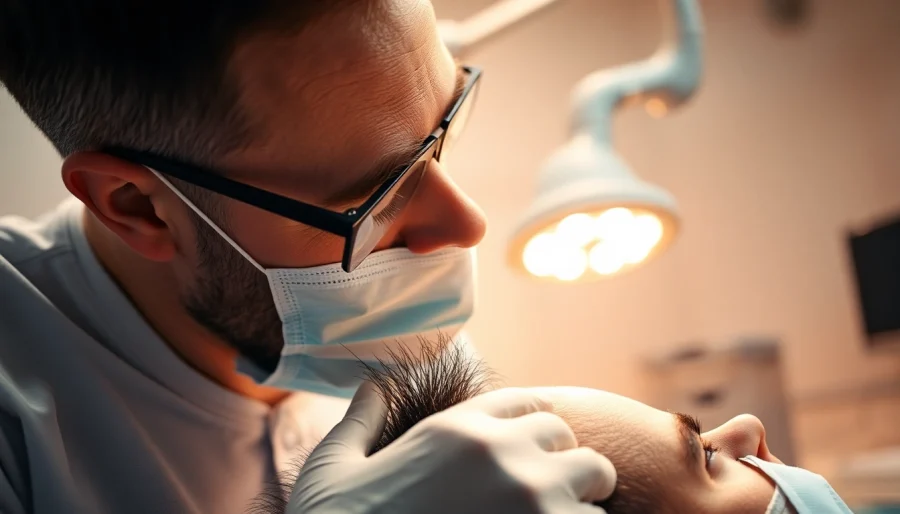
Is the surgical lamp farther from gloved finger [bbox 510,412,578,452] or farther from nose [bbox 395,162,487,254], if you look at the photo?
gloved finger [bbox 510,412,578,452]

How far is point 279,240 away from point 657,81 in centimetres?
81

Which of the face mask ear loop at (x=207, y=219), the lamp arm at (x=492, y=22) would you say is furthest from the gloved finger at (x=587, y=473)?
the lamp arm at (x=492, y=22)

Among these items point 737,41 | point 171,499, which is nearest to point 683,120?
point 737,41

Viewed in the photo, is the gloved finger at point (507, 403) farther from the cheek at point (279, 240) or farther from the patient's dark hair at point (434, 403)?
the cheek at point (279, 240)

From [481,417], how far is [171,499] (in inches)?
20.8

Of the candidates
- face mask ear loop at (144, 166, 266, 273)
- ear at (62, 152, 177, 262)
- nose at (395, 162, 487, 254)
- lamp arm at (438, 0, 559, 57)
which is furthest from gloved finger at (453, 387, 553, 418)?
lamp arm at (438, 0, 559, 57)

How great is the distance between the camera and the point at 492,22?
144 cm

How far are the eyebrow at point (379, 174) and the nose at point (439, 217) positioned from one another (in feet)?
0.17

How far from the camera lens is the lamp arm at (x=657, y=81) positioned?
1349 millimetres

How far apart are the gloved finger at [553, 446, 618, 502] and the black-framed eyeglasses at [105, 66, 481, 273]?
0.38m

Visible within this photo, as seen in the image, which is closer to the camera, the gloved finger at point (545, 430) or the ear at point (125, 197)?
the gloved finger at point (545, 430)

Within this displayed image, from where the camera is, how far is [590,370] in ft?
9.56

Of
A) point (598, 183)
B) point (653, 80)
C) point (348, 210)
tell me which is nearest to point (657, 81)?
point (653, 80)

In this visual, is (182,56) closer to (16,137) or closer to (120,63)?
(120,63)
